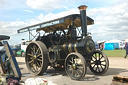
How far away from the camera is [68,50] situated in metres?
6.54

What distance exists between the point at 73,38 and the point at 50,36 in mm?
1217

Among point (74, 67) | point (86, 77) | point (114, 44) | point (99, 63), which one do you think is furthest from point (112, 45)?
point (74, 67)

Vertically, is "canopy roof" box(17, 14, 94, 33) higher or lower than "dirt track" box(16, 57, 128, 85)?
higher

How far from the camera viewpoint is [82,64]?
543 centimetres

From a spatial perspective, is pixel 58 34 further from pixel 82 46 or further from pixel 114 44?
pixel 114 44

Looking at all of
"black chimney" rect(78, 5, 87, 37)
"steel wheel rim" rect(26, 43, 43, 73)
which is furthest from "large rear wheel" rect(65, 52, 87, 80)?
"steel wheel rim" rect(26, 43, 43, 73)

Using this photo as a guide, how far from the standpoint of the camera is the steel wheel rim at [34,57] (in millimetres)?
7018

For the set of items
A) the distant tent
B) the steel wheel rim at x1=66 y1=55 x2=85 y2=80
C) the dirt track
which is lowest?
the dirt track

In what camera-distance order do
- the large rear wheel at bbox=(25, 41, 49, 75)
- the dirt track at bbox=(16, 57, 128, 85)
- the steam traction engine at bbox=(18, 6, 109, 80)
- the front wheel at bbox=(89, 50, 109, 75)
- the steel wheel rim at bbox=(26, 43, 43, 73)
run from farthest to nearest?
the steel wheel rim at bbox=(26, 43, 43, 73) → the large rear wheel at bbox=(25, 41, 49, 75) → the front wheel at bbox=(89, 50, 109, 75) → the steam traction engine at bbox=(18, 6, 109, 80) → the dirt track at bbox=(16, 57, 128, 85)

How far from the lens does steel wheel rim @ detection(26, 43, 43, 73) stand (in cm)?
702

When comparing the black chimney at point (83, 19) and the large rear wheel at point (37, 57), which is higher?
the black chimney at point (83, 19)

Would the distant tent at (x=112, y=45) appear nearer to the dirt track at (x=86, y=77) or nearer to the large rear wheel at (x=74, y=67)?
the dirt track at (x=86, y=77)

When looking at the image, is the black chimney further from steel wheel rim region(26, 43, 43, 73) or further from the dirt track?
steel wheel rim region(26, 43, 43, 73)

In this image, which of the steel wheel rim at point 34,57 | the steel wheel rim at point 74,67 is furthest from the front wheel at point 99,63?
the steel wheel rim at point 34,57
